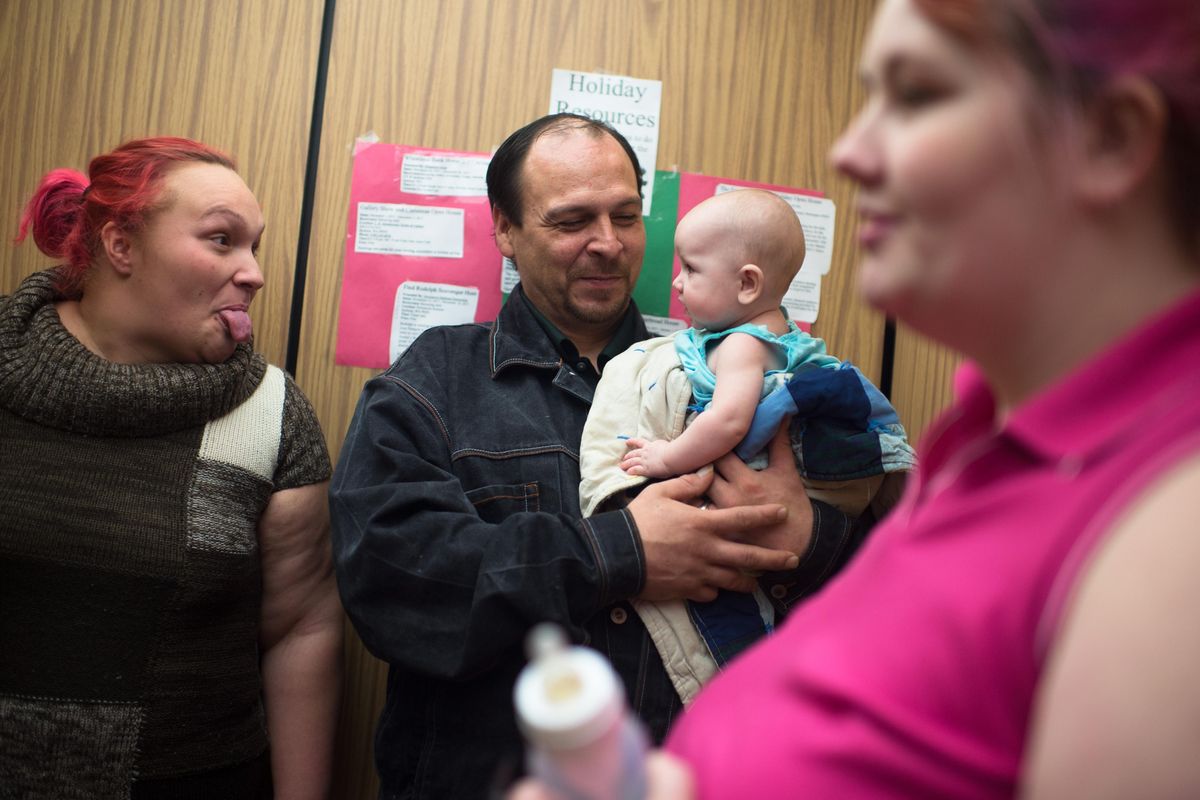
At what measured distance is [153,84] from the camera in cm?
205

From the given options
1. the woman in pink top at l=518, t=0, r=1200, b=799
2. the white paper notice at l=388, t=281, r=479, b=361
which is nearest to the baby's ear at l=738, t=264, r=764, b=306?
the white paper notice at l=388, t=281, r=479, b=361

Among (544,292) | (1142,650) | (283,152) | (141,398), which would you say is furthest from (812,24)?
(1142,650)

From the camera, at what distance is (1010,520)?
0.53 metres

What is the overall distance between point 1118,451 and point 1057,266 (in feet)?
0.38

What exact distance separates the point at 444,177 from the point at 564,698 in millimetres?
1757

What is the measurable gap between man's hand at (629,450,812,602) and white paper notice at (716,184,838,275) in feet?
2.70

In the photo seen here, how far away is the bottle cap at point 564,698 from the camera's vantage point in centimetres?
48

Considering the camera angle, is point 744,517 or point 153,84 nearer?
point 744,517

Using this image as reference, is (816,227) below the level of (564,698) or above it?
above

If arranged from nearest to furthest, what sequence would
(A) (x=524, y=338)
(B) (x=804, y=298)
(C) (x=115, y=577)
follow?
(C) (x=115, y=577)
(A) (x=524, y=338)
(B) (x=804, y=298)

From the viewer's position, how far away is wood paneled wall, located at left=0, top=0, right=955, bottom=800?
2.05 meters

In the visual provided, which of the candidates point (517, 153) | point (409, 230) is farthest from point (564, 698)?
point (409, 230)

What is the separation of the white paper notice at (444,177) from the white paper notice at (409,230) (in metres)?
0.04

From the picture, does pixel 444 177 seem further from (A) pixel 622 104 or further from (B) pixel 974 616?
(B) pixel 974 616
